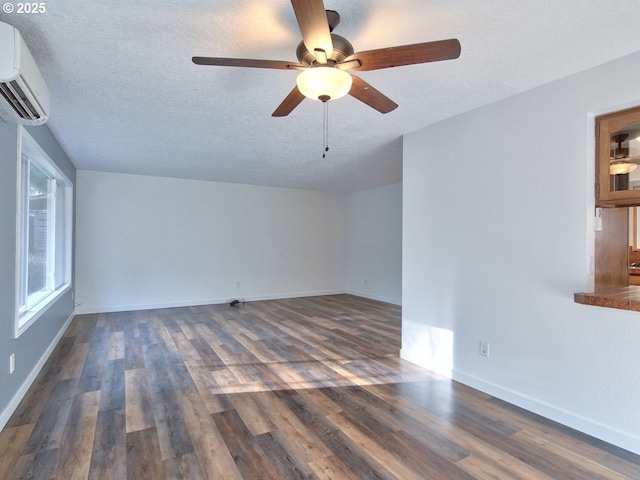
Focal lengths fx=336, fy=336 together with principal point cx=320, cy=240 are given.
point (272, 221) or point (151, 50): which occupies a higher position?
point (151, 50)

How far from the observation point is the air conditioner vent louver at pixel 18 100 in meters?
1.86

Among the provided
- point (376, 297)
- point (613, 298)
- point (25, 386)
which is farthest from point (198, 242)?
point (613, 298)

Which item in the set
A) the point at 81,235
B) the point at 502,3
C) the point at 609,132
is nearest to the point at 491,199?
the point at 609,132

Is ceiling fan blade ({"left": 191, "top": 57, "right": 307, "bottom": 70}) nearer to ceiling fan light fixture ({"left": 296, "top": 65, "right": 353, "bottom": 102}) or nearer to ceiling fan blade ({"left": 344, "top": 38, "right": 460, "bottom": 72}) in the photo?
ceiling fan light fixture ({"left": 296, "top": 65, "right": 353, "bottom": 102})

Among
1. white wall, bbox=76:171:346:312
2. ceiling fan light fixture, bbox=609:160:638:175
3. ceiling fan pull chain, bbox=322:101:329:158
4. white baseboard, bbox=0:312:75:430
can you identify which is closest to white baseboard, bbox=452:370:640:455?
ceiling fan light fixture, bbox=609:160:638:175

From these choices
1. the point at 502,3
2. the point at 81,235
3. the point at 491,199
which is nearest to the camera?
the point at 502,3

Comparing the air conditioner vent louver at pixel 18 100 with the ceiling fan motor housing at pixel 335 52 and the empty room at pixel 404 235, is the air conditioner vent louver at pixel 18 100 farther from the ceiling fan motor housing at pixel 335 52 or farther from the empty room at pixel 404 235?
the ceiling fan motor housing at pixel 335 52

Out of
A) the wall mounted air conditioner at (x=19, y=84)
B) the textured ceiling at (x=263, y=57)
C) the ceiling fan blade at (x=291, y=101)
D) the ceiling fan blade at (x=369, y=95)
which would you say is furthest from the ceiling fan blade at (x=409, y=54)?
the wall mounted air conditioner at (x=19, y=84)

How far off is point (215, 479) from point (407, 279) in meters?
2.44

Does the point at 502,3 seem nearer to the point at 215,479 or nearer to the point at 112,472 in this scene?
the point at 215,479

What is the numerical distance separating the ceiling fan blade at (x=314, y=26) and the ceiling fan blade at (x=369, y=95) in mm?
263

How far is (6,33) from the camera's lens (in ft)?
5.64

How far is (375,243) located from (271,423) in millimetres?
5241

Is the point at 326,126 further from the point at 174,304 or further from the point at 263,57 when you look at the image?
the point at 174,304
